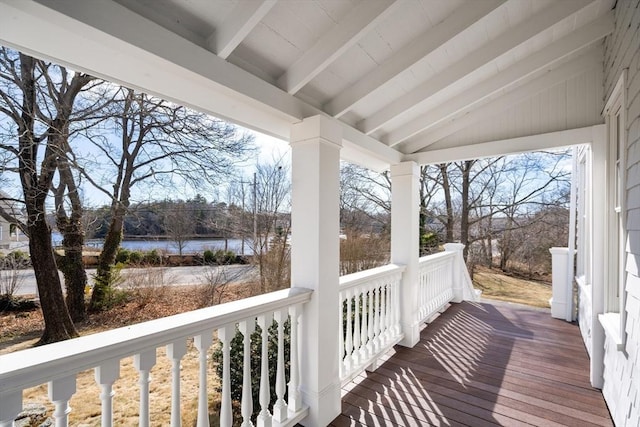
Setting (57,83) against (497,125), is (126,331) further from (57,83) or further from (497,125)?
(57,83)

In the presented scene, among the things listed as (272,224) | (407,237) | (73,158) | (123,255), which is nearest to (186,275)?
(123,255)

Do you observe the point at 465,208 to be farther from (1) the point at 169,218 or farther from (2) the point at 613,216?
(1) the point at 169,218

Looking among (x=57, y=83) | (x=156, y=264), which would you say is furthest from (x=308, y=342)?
(x=57, y=83)

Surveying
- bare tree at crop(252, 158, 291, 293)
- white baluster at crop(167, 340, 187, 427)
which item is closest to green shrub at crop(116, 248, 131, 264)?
bare tree at crop(252, 158, 291, 293)

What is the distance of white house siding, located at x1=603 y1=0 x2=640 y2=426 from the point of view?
5.34 ft

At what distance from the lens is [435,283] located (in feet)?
15.2

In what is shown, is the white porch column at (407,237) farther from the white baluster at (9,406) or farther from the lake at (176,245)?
the lake at (176,245)

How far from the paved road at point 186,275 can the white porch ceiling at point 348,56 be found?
4.22 metres

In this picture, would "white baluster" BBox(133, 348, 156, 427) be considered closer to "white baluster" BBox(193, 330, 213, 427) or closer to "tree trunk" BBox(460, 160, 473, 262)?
→ "white baluster" BBox(193, 330, 213, 427)

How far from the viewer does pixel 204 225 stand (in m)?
6.07

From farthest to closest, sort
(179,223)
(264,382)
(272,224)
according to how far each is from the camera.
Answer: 1. (272,224)
2. (179,223)
3. (264,382)

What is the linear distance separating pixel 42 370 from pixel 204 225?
5.34 metres

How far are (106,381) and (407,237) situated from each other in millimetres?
3075

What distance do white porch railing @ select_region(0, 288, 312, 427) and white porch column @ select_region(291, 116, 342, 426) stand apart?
0.12 metres
